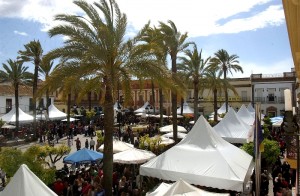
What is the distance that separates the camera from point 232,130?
19938 millimetres

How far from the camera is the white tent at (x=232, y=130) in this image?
19.3 meters

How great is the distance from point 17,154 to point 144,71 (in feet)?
18.0

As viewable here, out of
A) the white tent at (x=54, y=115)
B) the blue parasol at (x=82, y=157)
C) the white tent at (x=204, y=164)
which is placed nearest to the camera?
the white tent at (x=204, y=164)

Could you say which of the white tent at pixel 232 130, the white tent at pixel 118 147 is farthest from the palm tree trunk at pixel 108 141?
the white tent at pixel 232 130

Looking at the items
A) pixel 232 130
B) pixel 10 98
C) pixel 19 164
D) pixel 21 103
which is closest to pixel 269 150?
pixel 232 130

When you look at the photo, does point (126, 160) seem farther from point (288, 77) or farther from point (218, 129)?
point (288, 77)

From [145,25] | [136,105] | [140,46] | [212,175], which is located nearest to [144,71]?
[140,46]

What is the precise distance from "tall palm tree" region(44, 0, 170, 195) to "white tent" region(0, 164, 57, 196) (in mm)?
4429

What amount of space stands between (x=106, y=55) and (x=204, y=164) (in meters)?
5.02

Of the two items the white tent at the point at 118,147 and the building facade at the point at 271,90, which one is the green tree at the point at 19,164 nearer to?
the white tent at the point at 118,147

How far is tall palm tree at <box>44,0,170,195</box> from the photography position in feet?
37.3

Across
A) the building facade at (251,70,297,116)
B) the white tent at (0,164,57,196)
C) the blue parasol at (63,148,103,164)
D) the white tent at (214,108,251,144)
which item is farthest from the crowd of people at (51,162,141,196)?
the building facade at (251,70,297,116)

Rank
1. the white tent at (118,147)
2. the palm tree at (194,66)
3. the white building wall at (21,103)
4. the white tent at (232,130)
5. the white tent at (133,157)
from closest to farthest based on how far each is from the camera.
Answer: the white tent at (133,157) → the white tent at (118,147) → the white tent at (232,130) → the palm tree at (194,66) → the white building wall at (21,103)

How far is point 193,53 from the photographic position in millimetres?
26438
